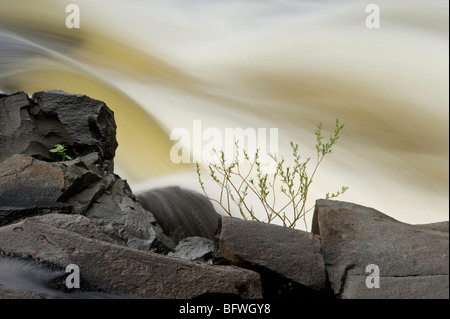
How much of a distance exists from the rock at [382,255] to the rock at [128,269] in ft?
1.75

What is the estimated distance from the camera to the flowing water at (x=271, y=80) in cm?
748

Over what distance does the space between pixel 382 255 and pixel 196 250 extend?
139 centimetres

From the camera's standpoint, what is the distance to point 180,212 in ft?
20.1

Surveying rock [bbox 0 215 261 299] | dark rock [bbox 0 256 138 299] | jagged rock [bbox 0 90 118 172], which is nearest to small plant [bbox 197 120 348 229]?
jagged rock [bbox 0 90 118 172]

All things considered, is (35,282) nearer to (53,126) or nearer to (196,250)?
(196,250)

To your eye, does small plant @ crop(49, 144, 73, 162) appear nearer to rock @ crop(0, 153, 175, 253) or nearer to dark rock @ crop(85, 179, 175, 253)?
rock @ crop(0, 153, 175, 253)

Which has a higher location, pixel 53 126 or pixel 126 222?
pixel 53 126

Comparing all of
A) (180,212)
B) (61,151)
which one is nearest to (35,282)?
(61,151)

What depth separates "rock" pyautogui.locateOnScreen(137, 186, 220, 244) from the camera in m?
5.91

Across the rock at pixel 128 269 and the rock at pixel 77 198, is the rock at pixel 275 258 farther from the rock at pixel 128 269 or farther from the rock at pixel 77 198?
the rock at pixel 77 198

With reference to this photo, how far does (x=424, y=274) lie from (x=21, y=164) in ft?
8.15

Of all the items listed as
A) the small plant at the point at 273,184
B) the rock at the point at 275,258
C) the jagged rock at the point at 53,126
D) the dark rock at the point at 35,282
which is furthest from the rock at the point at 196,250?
the dark rock at the point at 35,282

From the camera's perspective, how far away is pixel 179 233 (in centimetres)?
590
